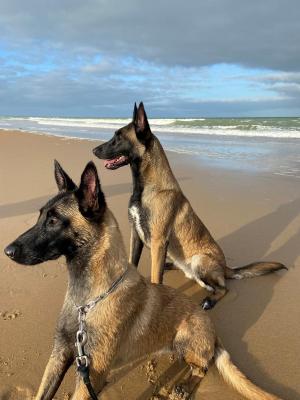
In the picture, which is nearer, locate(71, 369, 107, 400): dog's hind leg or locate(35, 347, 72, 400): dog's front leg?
locate(71, 369, 107, 400): dog's hind leg

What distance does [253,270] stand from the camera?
5117 millimetres

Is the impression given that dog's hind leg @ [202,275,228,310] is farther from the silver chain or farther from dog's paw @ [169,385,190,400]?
the silver chain

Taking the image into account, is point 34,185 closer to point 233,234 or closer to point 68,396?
point 233,234

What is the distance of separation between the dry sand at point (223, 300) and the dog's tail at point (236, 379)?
81 mm

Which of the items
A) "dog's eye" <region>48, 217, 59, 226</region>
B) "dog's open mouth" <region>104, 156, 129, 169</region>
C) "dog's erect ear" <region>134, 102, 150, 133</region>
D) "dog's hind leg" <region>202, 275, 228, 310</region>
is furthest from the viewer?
"dog's open mouth" <region>104, 156, 129, 169</region>

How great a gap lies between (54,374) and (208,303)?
2064mm

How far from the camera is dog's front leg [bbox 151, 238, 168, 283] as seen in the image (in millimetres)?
4855

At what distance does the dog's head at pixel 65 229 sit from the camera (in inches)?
117

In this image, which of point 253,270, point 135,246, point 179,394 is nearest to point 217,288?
point 253,270

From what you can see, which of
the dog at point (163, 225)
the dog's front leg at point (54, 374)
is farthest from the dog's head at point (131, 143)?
the dog's front leg at point (54, 374)

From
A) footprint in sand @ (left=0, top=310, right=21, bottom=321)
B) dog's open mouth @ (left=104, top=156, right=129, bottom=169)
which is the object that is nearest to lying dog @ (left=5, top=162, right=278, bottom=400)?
footprint in sand @ (left=0, top=310, right=21, bottom=321)

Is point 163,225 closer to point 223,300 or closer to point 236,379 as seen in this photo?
point 223,300

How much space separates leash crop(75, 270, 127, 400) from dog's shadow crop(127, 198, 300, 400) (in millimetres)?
591

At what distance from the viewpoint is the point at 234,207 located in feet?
26.8
